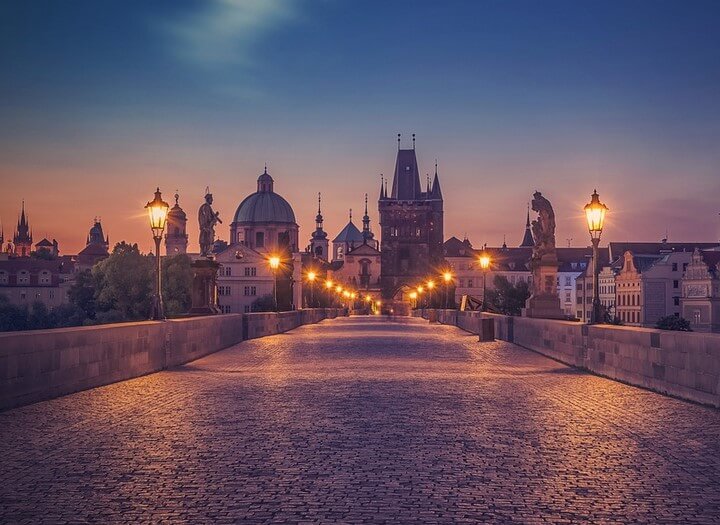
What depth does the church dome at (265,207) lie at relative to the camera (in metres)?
168

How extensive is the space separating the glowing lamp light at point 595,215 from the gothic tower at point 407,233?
13856 centimetres

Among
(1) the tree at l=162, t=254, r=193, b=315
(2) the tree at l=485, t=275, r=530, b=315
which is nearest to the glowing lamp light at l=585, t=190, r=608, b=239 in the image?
(1) the tree at l=162, t=254, r=193, b=315

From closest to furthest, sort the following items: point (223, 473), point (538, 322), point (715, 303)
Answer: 1. point (223, 473)
2. point (538, 322)
3. point (715, 303)

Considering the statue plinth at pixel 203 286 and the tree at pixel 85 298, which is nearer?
the statue plinth at pixel 203 286

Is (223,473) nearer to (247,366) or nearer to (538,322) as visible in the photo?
(247,366)

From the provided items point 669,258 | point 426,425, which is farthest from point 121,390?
point 669,258

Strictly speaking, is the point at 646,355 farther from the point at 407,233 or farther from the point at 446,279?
the point at 407,233

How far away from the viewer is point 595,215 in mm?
22047

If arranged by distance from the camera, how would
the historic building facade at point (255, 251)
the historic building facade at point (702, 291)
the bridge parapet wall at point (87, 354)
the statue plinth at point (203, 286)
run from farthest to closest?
the historic building facade at point (255, 251), the historic building facade at point (702, 291), the statue plinth at point (203, 286), the bridge parapet wall at point (87, 354)

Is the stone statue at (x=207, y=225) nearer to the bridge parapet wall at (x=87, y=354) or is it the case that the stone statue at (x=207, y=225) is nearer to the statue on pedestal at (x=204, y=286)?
the statue on pedestal at (x=204, y=286)

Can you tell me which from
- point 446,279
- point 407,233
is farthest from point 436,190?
point 446,279

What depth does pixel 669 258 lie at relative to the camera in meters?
112

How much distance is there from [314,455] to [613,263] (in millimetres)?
125058

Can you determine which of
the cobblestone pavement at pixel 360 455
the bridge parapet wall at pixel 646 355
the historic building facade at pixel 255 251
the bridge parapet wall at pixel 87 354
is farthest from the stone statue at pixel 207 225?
the historic building facade at pixel 255 251
